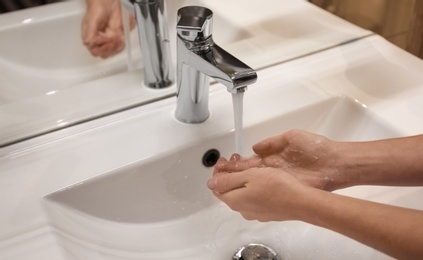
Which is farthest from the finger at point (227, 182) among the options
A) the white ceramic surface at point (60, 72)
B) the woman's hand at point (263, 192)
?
the white ceramic surface at point (60, 72)

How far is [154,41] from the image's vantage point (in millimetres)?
674

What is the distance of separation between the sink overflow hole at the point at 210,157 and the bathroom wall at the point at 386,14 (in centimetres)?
38

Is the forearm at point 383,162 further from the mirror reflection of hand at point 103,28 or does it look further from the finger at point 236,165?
the mirror reflection of hand at point 103,28

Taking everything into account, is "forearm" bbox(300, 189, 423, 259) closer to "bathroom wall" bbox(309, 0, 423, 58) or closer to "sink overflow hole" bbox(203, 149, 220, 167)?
"sink overflow hole" bbox(203, 149, 220, 167)

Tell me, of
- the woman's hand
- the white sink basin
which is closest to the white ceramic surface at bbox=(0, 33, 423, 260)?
the white sink basin

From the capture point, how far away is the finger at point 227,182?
537mm

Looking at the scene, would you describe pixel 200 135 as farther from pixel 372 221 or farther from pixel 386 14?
pixel 386 14

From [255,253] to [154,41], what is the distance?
1.01 feet

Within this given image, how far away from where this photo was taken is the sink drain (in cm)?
63

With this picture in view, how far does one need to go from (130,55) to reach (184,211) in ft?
0.78

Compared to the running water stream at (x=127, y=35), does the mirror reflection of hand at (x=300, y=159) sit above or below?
below

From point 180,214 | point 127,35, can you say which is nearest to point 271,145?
point 180,214

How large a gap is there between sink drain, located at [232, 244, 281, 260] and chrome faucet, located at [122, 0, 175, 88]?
0.26 m

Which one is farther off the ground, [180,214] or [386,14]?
[386,14]
